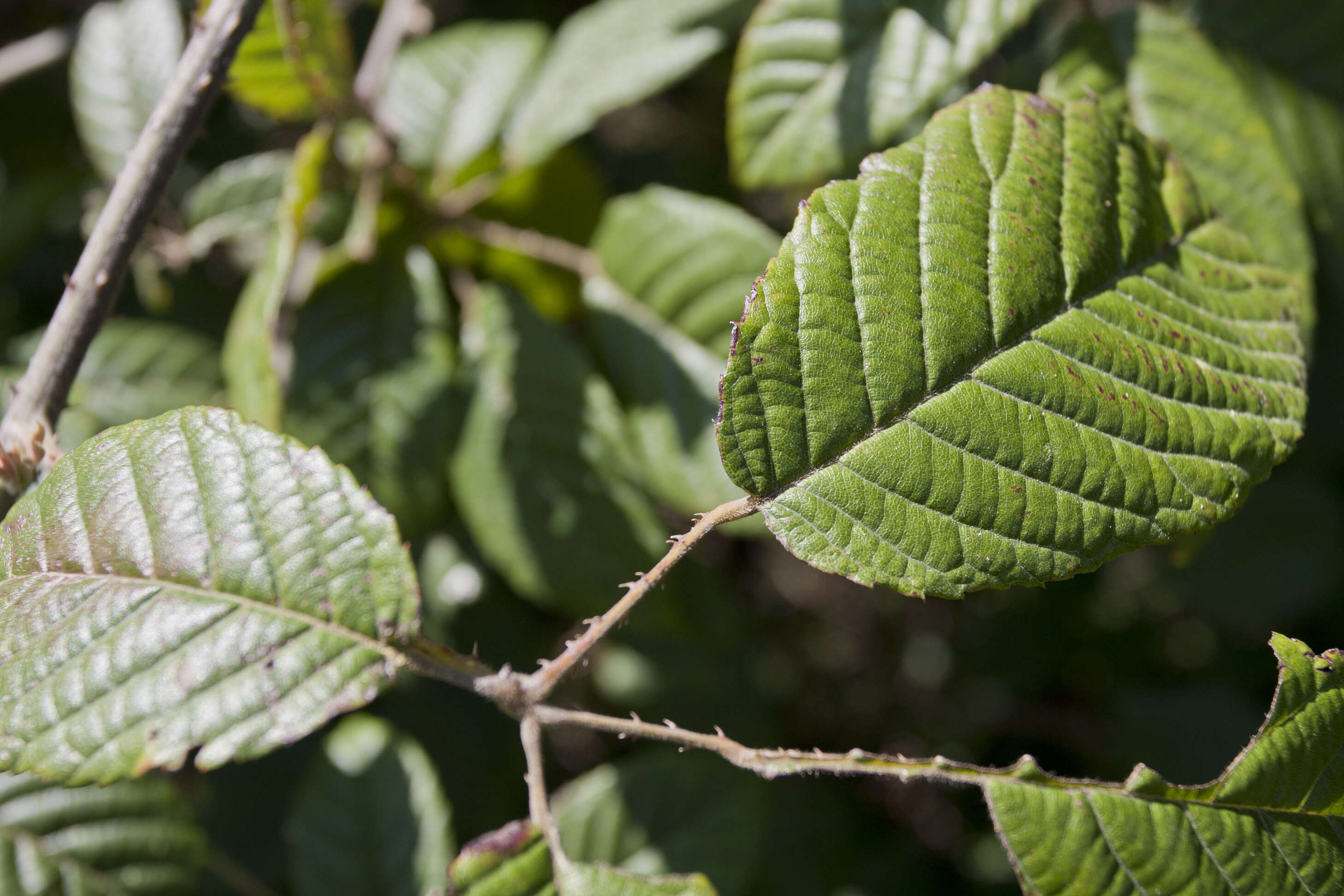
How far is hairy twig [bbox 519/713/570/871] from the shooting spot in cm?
73

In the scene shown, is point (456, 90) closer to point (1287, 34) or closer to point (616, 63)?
point (616, 63)

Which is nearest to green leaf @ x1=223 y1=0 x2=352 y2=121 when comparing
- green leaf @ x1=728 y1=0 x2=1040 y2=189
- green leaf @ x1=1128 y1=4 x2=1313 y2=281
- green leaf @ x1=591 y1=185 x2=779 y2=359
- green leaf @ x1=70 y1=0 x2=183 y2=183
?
green leaf @ x1=70 y1=0 x2=183 y2=183

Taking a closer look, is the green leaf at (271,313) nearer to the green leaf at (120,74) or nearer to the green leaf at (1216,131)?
the green leaf at (120,74)

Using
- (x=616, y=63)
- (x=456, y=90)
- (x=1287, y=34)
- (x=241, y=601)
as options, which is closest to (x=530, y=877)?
(x=241, y=601)

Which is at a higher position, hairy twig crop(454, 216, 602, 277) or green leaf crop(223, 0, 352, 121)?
green leaf crop(223, 0, 352, 121)

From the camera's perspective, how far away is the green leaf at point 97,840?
3.84 feet

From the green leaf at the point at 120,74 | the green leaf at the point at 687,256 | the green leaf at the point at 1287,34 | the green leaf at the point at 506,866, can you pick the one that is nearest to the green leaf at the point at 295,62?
the green leaf at the point at 120,74

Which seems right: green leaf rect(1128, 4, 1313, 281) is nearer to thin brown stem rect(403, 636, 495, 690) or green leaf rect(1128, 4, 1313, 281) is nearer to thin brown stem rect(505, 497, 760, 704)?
thin brown stem rect(505, 497, 760, 704)

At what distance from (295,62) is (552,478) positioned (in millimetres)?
641

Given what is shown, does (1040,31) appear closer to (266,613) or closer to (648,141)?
(648,141)

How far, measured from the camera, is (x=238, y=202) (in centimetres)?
143

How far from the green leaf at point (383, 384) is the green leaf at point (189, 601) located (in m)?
0.53

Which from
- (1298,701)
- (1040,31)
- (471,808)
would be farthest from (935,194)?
(471,808)

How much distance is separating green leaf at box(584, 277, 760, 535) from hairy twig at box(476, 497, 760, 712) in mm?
494
